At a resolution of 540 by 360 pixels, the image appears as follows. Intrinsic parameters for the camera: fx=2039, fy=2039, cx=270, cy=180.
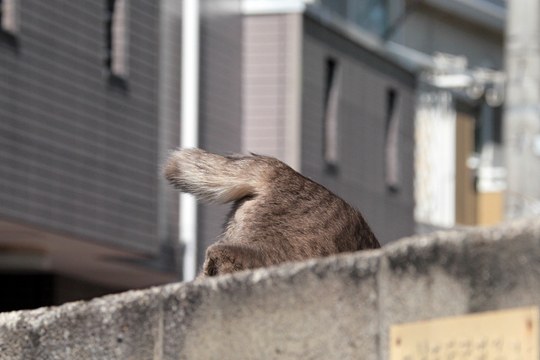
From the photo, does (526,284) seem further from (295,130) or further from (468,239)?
(295,130)

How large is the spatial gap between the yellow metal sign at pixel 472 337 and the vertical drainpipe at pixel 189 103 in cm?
2138

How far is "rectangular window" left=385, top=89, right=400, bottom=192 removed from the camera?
1323 inches

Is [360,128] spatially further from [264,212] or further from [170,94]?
[264,212]

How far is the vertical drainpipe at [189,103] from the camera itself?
26688 mm

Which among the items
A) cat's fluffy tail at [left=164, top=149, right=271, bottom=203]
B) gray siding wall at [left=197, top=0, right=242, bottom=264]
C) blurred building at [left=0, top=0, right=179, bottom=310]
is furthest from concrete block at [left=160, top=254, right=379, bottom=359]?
gray siding wall at [left=197, top=0, right=242, bottom=264]

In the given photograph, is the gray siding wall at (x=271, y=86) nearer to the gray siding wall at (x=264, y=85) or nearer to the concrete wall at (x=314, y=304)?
the gray siding wall at (x=264, y=85)

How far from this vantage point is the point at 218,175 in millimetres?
7438

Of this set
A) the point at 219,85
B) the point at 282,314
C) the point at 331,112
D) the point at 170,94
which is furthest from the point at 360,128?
the point at 282,314

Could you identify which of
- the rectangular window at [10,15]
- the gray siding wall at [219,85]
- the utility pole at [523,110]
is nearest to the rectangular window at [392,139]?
the gray siding wall at [219,85]

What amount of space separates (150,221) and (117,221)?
1065 mm

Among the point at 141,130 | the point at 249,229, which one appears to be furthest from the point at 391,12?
the point at 249,229

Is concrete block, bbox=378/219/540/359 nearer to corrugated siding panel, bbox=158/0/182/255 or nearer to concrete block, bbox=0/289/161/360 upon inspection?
concrete block, bbox=0/289/161/360

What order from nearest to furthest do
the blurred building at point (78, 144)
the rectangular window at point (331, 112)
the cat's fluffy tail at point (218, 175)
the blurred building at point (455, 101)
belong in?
the cat's fluffy tail at point (218, 175) → the blurred building at point (78, 144) → the rectangular window at point (331, 112) → the blurred building at point (455, 101)

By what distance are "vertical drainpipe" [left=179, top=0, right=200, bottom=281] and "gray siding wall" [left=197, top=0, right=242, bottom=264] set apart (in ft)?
0.80
